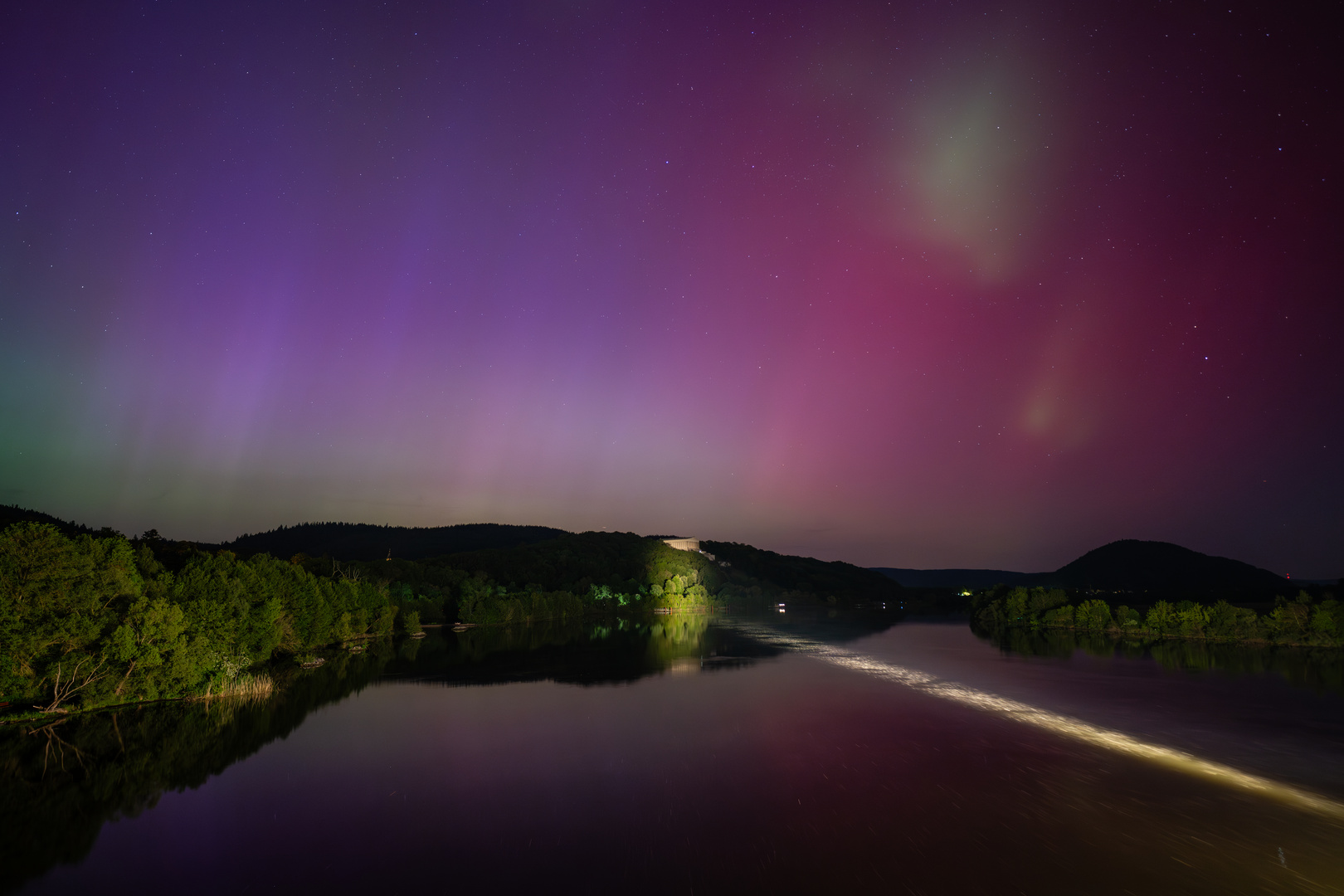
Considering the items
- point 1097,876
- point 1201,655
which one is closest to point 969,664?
point 1201,655

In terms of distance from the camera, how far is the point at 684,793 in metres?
28.6

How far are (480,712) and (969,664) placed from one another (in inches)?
2322

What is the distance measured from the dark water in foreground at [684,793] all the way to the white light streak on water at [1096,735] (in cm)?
28

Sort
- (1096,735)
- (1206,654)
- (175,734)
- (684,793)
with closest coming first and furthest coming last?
(684,793), (175,734), (1096,735), (1206,654)

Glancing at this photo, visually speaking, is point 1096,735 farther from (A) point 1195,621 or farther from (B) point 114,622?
(A) point 1195,621

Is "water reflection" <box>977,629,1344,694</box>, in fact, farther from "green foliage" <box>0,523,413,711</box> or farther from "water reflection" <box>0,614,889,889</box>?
"green foliage" <box>0,523,413,711</box>

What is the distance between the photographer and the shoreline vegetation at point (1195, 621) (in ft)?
304

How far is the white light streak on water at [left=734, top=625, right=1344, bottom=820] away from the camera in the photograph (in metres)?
28.7

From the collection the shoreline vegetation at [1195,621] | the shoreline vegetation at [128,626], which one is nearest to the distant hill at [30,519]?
the shoreline vegetation at [128,626]

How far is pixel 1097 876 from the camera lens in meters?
19.8

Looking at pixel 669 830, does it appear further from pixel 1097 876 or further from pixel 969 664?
pixel 969 664

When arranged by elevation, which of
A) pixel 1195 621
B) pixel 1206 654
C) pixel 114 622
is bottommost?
pixel 114 622

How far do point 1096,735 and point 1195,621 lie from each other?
88.9 meters

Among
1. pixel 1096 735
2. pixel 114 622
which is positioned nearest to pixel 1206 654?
pixel 1096 735
